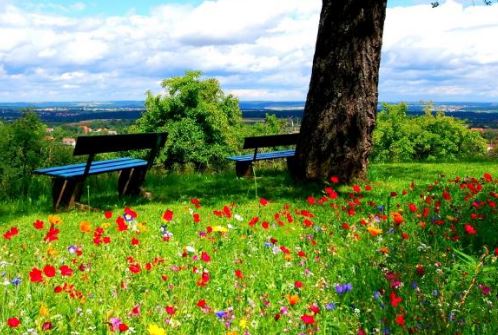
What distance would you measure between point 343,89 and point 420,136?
57.4 metres

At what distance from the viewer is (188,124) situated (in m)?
53.5

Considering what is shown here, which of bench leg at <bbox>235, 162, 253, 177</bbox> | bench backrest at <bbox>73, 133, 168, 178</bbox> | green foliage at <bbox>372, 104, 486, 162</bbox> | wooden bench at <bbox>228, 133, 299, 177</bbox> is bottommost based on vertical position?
green foliage at <bbox>372, 104, 486, 162</bbox>

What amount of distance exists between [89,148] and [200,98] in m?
47.5

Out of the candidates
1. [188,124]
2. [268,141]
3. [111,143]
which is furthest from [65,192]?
[188,124]

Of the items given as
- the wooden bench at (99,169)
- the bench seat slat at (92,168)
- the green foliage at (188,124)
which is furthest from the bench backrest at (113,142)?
the green foliage at (188,124)

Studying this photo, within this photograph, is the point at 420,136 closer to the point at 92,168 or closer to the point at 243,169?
the point at 243,169

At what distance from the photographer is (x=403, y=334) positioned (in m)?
2.85

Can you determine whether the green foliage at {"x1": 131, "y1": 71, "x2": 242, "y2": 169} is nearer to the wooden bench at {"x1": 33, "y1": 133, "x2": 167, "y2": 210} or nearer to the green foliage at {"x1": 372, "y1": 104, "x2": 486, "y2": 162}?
the green foliage at {"x1": 372, "y1": 104, "x2": 486, "y2": 162}

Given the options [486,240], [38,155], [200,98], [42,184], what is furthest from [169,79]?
[486,240]

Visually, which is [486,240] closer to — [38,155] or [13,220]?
[13,220]

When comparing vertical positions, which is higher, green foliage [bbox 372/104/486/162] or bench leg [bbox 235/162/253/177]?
bench leg [bbox 235/162/253/177]

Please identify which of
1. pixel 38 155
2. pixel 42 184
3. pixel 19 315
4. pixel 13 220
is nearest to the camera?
pixel 19 315

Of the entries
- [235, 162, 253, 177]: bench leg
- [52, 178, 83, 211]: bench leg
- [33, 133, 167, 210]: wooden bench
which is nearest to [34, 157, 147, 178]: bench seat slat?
[33, 133, 167, 210]: wooden bench

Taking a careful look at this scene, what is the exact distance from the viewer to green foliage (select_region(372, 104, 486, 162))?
6194cm
